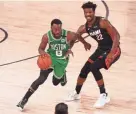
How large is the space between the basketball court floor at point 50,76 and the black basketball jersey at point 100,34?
0.92 meters

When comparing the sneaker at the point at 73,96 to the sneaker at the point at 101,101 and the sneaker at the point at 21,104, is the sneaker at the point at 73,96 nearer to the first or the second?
the sneaker at the point at 101,101

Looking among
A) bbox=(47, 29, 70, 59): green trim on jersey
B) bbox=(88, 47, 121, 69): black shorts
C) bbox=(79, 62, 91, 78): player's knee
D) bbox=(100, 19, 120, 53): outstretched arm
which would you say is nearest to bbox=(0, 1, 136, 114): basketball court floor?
bbox=(79, 62, 91, 78): player's knee

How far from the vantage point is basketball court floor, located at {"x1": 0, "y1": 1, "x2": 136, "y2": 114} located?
5758mm

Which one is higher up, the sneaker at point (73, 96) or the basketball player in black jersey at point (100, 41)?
the basketball player in black jersey at point (100, 41)

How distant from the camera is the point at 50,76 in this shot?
6664 mm

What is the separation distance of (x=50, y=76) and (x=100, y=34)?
1.71 meters

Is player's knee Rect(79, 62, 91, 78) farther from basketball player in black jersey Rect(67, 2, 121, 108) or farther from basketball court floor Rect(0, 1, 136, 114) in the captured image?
basketball court floor Rect(0, 1, 136, 114)

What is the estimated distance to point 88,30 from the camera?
5270 millimetres

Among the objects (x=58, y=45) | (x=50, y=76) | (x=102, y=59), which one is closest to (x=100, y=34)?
(x=102, y=59)

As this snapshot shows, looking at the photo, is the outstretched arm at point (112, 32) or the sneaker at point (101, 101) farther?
the sneaker at point (101, 101)

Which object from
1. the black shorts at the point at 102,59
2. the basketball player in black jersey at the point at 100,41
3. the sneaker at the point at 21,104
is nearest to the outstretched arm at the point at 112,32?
the basketball player in black jersey at the point at 100,41

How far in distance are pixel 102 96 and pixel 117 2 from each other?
16.0ft

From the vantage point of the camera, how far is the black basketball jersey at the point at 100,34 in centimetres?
519

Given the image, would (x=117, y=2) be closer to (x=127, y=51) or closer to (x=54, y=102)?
(x=127, y=51)
